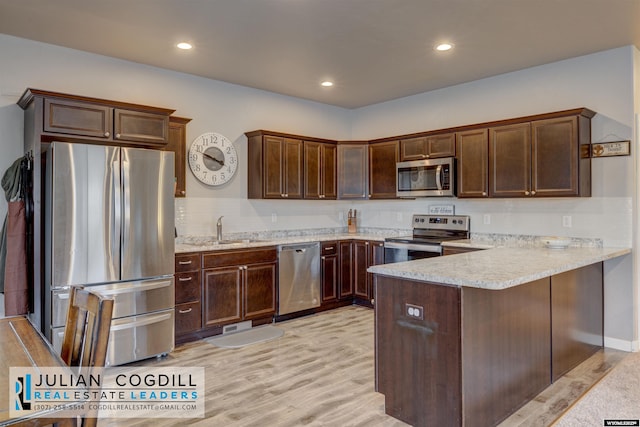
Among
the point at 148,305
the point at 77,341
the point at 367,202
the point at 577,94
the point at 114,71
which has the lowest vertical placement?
the point at 148,305

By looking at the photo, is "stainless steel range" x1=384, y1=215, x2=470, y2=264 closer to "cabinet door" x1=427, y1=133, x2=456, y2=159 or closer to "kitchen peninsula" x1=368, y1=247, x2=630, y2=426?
"cabinet door" x1=427, y1=133, x2=456, y2=159

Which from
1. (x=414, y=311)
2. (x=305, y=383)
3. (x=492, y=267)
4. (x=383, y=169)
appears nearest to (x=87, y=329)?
(x=414, y=311)

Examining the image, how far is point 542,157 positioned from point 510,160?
316 millimetres

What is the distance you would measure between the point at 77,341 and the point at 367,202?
16.1 ft

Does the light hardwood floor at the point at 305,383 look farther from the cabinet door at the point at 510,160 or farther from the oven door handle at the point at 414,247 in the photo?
the cabinet door at the point at 510,160

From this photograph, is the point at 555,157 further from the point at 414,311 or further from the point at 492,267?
the point at 414,311

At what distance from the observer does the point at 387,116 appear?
231 inches

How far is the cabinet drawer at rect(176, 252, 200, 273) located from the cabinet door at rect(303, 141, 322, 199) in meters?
1.81

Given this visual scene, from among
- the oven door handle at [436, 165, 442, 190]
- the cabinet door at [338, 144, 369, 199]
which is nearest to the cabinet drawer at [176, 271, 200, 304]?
the cabinet door at [338, 144, 369, 199]

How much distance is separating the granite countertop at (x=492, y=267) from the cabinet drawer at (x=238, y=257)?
204cm

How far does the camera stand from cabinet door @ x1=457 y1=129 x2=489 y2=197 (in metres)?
4.45

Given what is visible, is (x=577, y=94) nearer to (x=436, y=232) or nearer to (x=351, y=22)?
(x=436, y=232)

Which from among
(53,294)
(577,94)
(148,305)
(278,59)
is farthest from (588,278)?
(53,294)

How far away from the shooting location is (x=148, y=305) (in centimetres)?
354
